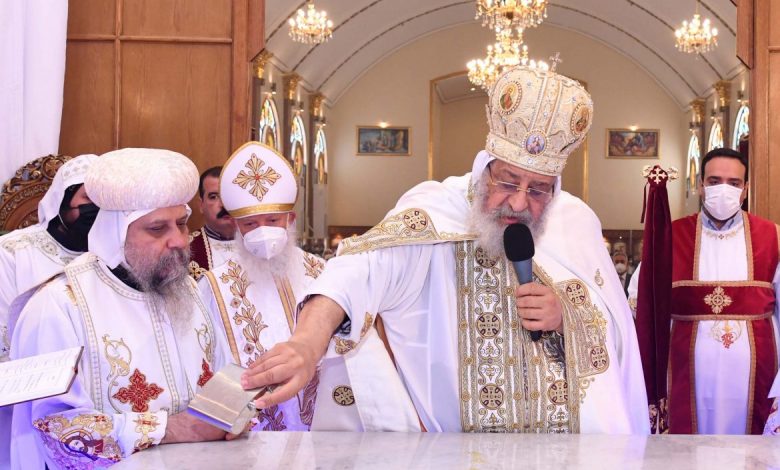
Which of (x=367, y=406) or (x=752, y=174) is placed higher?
(x=752, y=174)

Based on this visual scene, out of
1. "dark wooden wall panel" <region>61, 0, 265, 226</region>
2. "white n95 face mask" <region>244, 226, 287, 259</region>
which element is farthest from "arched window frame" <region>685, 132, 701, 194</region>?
"white n95 face mask" <region>244, 226, 287, 259</region>

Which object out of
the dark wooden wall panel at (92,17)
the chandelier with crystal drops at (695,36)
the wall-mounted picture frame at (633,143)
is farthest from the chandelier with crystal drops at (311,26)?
the dark wooden wall panel at (92,17)

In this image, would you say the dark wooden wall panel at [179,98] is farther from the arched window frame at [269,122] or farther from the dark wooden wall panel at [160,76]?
the arched window frame at [269,122]

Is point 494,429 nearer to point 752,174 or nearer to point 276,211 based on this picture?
point 276,211

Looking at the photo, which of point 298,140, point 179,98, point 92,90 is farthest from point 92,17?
point 298,140

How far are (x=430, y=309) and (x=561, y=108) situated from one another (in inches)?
25.6

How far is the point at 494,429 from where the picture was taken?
7.96 ft

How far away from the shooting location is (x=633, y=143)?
876 inches

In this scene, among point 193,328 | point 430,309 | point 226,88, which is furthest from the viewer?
point 226,88

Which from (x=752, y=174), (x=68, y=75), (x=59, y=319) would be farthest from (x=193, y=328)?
(x=752, y=174)

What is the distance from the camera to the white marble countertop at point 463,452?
172cm

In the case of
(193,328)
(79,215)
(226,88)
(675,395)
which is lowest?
(675,395)

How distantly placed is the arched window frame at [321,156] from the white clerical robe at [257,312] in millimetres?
17359

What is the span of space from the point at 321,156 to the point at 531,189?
1982 centimetres
